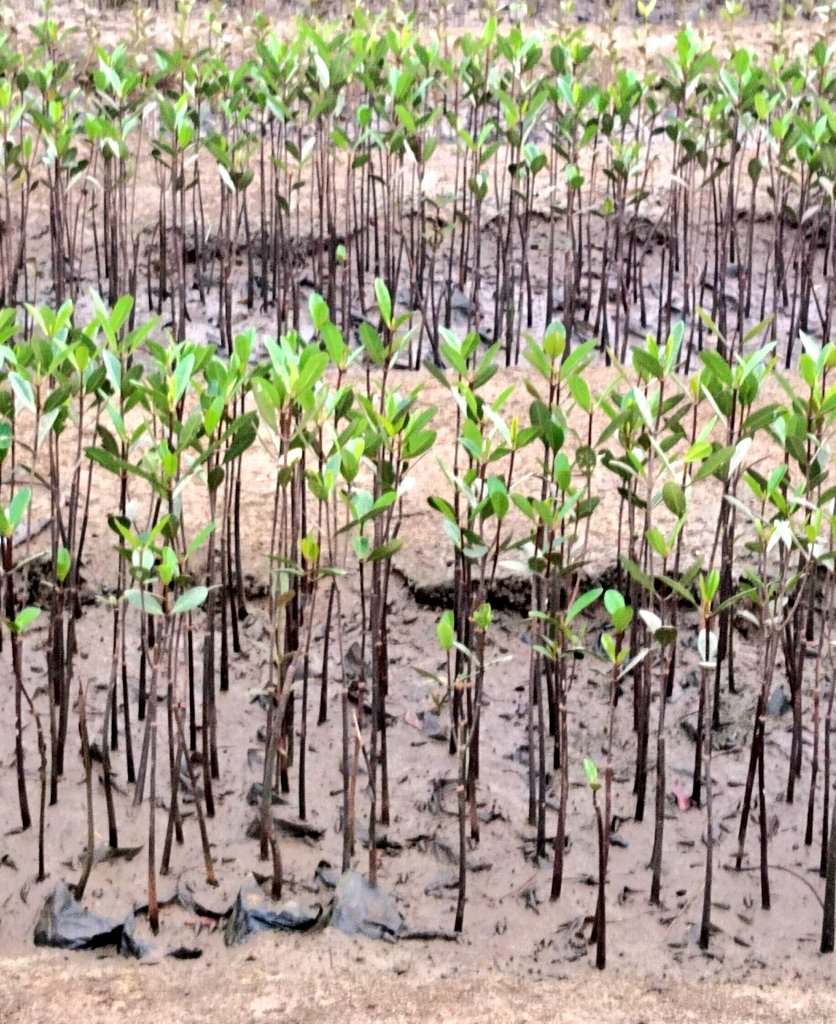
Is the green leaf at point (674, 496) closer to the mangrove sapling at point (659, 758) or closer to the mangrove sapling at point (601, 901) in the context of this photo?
the mangrove sapling at point (659, 758)

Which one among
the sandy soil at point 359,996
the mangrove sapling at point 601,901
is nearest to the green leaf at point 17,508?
the sandy soil at point 359,996

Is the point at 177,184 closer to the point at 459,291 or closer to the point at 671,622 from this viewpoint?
the point at 459,291

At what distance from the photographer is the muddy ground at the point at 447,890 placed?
2.24 meters

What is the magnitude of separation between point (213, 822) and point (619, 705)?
42.2 inches

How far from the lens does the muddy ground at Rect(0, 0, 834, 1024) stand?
2236 millimetres

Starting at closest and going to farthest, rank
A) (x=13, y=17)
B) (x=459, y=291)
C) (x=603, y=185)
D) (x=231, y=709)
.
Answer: (x=231, y=709) → (x=459, y=291) → (x=603, y=185) → (x=13, y=17)

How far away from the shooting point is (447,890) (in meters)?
2.58

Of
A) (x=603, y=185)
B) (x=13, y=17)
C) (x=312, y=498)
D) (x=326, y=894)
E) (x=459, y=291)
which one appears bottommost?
(x=326, y=894)

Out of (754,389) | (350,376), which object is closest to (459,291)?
(350,376)

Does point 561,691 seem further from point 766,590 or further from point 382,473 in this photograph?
point 382,473

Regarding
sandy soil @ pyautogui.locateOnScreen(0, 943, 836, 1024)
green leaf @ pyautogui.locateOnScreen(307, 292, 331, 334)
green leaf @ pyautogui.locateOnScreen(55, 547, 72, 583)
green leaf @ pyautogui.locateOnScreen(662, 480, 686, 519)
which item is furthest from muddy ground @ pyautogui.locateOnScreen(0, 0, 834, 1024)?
green leaf @ pyautogui.locateOnScreen(662, 480, 686, 519)

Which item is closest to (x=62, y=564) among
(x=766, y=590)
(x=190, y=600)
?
(x=190, y=600)

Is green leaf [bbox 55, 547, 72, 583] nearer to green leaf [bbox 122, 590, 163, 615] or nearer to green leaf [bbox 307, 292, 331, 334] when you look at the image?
green leaf [bbox 122, 590, 163, 615]

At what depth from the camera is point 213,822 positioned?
2.74m
